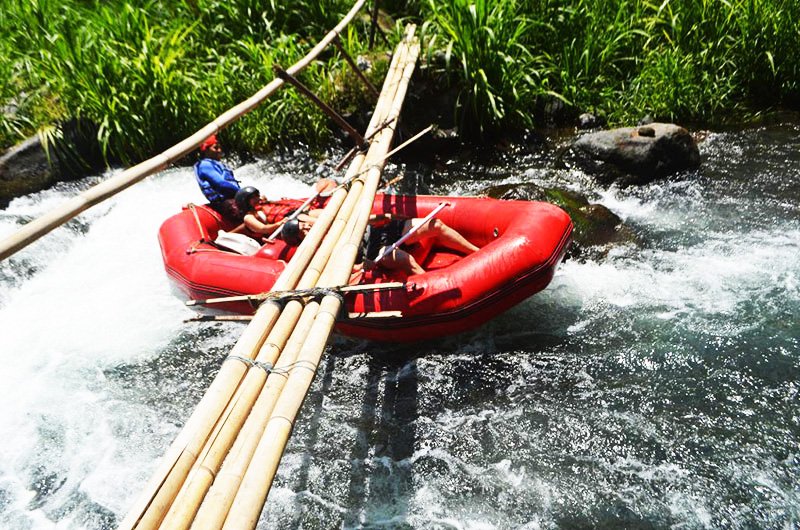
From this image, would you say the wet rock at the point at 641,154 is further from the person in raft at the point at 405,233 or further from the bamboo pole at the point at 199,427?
the bamboo pole at the point at 199,427

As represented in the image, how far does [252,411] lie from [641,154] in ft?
14.1

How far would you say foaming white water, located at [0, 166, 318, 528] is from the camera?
3201mm

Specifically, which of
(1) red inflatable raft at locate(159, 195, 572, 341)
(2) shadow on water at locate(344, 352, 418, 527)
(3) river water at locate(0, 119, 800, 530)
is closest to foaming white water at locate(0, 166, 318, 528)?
(3) river water at locate(0, 119, 800, 530)

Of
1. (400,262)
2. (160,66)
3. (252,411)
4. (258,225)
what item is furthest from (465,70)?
(252,411)

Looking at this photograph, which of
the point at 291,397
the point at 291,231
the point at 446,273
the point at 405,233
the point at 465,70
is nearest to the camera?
the point at 291,397

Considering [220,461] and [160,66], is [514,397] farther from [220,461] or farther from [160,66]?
[160,66]

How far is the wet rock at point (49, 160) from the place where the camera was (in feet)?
19.7

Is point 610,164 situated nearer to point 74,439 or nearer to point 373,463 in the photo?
point 373,463

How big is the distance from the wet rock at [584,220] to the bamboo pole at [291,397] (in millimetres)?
1791

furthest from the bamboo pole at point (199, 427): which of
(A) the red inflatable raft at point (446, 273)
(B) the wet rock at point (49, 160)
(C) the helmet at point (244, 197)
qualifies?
(B) the wet rock at point (49, 160)

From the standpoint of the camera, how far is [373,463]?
10.3 feet

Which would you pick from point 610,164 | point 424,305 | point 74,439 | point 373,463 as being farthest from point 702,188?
point 74,439

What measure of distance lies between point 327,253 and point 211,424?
130cm

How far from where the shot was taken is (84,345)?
4273 mm
